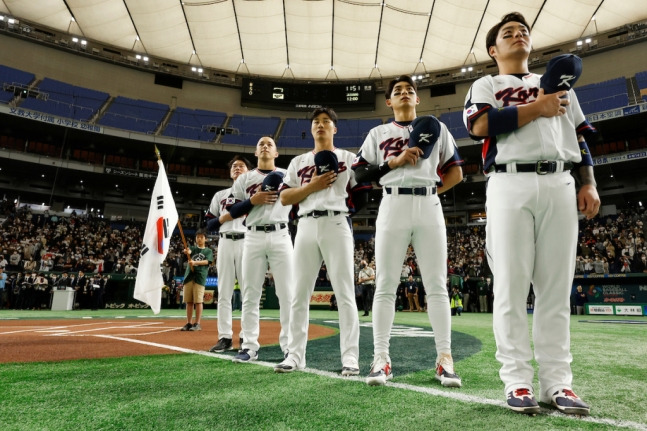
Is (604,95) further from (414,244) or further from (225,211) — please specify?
(414,244)

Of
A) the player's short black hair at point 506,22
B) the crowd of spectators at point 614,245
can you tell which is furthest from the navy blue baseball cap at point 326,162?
the crowd of spectators at point 614,245

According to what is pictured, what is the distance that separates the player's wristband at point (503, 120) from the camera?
2.15 metres

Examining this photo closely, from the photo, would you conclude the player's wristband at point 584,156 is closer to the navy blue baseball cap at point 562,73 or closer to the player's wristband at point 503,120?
the navy blue baseball cap at point 562,73

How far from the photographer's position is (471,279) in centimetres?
1648

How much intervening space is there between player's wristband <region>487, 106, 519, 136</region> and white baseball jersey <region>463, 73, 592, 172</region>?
2.7 inches

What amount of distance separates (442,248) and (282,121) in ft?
98.9

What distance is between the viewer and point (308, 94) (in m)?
31.5

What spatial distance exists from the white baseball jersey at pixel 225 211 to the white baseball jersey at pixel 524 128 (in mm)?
3108

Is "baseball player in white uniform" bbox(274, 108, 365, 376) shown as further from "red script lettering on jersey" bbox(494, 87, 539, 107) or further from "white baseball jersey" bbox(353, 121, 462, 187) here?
"red script lettering on jersey" bbox(494, 87, 539, 107)

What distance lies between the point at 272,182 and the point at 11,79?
98.6 feet

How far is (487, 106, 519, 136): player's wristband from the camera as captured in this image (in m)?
2.15

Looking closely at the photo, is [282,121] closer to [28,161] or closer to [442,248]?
[28,161]

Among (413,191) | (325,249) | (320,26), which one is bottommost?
(325,249)

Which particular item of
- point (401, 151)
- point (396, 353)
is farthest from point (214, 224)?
point (401, 151)
